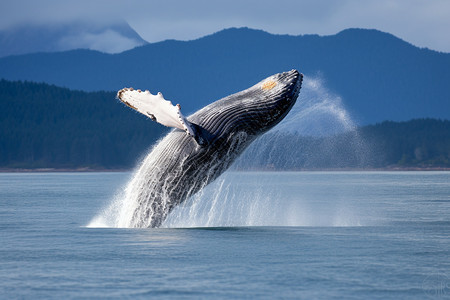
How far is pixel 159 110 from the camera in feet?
39.1

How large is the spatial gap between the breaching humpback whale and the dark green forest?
119 meters

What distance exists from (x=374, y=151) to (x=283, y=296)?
15196 cm

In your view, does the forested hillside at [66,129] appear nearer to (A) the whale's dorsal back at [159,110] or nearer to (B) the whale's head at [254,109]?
(B) the whale's head at [254,109]

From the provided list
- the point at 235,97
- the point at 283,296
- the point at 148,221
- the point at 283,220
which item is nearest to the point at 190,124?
the point at 235,97

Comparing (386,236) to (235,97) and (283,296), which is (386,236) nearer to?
(235,97)

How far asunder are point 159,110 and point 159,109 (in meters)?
0.02

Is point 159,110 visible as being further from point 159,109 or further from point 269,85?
point 269,85

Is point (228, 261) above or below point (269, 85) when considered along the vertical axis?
below

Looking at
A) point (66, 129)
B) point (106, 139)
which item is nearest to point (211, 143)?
point (106, 139)

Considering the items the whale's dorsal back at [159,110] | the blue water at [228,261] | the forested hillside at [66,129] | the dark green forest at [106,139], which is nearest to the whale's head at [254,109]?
the whale's dorsal back at [159,110]

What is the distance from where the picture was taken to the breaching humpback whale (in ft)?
42.5

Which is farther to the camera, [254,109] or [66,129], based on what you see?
[66,129]

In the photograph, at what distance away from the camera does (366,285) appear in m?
9.47

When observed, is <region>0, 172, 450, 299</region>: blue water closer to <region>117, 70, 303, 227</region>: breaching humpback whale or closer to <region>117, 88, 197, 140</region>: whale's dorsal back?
<region>117, 70, 303, 227</region>: breaching humpback whale
